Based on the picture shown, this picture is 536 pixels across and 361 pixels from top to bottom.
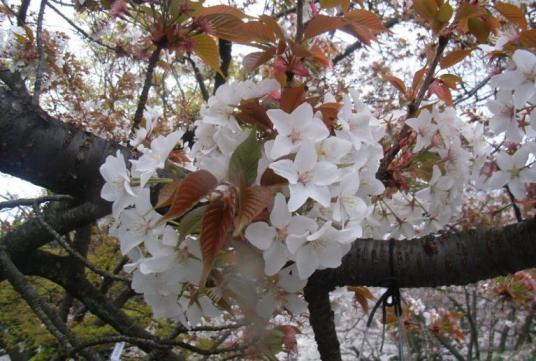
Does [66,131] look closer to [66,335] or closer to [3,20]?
[66,335]

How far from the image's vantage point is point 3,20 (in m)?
2.35

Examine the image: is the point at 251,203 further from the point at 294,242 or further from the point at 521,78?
the point at 521,78

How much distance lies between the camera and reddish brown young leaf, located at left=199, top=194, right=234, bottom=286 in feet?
1.82

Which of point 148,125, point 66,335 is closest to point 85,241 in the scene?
point 66,335

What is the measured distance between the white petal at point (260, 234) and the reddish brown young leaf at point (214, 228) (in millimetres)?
35

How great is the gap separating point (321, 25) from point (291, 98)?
164mm

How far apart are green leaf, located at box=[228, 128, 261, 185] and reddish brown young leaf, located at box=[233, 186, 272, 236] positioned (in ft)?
0.07

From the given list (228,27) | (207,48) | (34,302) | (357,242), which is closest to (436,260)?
(357,242)

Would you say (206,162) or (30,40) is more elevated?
(30,40)

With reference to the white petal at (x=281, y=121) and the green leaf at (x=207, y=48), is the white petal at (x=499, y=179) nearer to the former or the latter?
the white petal at (x=281, y=121)

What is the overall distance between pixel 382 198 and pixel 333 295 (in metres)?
0.40

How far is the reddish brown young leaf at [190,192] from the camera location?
0.55 meters

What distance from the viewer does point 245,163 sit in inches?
23.2

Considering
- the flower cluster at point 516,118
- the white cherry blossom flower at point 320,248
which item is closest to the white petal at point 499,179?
the flower cluster at point 516,118
